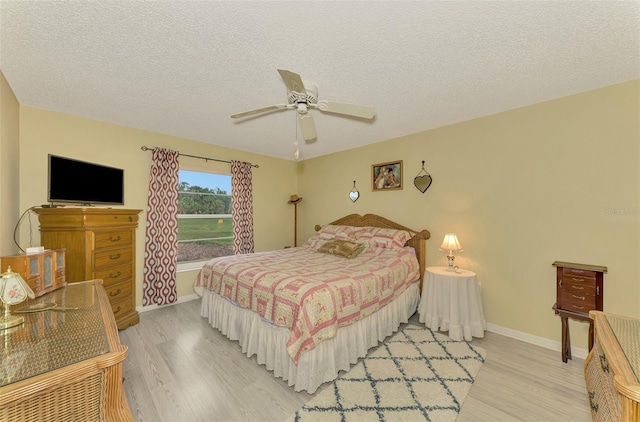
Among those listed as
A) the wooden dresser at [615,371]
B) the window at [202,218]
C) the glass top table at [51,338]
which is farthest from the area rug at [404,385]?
the window at [202,218]

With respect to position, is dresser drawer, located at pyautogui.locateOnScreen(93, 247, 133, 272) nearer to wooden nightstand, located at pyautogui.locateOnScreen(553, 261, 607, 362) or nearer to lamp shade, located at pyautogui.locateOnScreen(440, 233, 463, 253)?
lamp shade, located at pyautogui.locateOnScreen(440, 233, 463, 253)

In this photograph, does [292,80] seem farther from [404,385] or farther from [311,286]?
[404,385]

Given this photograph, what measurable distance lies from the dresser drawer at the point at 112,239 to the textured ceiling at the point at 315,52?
1.47m

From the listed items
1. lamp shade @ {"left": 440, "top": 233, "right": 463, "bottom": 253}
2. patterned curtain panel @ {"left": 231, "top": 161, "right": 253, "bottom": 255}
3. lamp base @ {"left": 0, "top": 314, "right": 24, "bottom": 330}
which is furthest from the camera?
patterned curtain panel @ {"left": 231, "top": 161, "right": 253, "bottom": 255}

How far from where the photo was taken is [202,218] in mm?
4391

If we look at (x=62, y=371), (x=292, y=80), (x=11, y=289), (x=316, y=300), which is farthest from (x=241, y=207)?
(x=62, y=371)

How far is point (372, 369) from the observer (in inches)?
89.7

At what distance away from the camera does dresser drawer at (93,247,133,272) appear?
275cm

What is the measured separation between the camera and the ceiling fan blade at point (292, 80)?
1574mm

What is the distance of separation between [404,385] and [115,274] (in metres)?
3.37

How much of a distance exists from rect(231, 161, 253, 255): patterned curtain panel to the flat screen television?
1.65m

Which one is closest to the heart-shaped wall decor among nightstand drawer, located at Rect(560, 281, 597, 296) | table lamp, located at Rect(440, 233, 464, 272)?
table lamp, located at Rect(440, 233, 464, 272)

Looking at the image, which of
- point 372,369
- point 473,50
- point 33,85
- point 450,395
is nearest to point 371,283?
point 372,369

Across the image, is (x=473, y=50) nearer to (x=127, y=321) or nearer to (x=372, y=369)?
(x=372, y=369)
